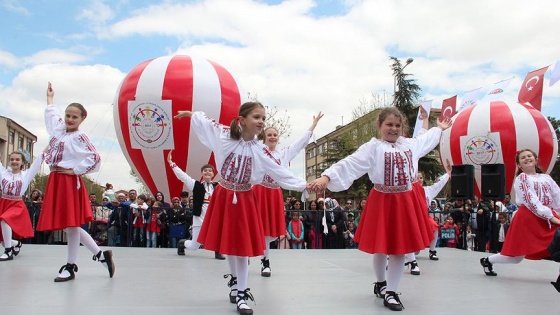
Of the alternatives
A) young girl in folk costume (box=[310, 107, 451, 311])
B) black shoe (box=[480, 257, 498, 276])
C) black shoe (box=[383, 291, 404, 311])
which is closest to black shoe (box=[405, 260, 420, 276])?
black shoe (box=[480, 257, 498, 276])

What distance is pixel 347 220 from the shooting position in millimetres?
12227

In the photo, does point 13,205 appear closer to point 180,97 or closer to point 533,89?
point 180,97

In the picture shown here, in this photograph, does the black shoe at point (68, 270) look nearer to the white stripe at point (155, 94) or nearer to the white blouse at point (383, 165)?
the white blouse at point (383, 165)

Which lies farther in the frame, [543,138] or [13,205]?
[543,138]

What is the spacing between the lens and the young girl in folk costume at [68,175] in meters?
5.48

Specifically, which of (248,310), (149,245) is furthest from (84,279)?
(149,245)

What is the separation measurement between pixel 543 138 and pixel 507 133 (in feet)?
4.92

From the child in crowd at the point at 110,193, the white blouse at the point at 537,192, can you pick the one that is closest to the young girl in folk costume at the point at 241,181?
the white blouse at the point at 537,192

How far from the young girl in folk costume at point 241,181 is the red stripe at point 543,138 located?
60.0ft

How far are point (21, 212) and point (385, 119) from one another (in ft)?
19.2

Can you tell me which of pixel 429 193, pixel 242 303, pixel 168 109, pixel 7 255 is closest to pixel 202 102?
pixel 168 109

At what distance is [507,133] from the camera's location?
1962 centimetres

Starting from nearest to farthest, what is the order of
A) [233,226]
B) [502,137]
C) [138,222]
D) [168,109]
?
[233,226], [138,222], [168,109], [502,137]

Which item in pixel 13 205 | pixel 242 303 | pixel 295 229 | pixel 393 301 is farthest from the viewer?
pixel 295 229
